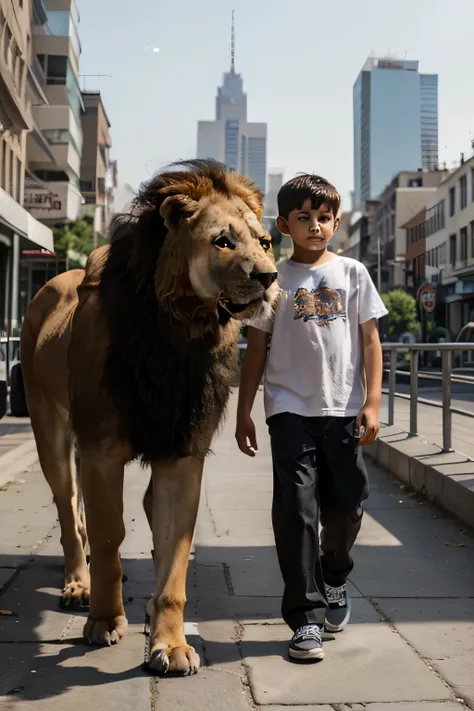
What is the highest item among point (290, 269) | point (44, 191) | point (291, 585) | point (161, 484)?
point (44, 191)

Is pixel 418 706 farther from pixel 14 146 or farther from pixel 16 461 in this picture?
pixel 14 146

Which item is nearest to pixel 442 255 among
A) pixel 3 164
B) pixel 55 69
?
pixel 55 69

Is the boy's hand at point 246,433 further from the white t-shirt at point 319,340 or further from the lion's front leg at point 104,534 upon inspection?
the lion's front leg at point 104,534

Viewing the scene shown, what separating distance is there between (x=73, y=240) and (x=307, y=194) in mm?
53314

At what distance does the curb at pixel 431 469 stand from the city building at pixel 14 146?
545 inches

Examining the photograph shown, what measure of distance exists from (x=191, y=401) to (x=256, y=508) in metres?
3.59

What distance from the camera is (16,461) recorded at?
9031 millimetres

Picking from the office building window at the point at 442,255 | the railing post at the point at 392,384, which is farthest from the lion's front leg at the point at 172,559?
the office building window at the point at 442,255

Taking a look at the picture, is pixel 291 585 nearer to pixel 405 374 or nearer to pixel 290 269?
pixel 290 269

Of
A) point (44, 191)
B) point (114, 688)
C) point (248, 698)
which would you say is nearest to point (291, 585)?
point (248, 698)

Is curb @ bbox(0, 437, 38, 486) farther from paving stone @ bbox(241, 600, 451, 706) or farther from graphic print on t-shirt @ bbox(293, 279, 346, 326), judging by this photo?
graphic print on t-shirt @ bbox(293, 279, 346, 326)

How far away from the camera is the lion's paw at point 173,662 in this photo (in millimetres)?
3254

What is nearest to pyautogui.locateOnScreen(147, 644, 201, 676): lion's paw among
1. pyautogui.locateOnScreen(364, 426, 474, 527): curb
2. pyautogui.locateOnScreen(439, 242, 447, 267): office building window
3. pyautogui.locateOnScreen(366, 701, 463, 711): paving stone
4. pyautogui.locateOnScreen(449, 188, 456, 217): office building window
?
pyautogui.locateOnScreen(366, 701, 463, 711): paving stone

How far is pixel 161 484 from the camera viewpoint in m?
3.51
